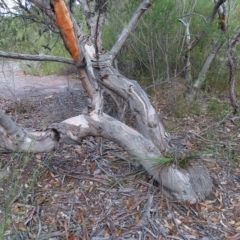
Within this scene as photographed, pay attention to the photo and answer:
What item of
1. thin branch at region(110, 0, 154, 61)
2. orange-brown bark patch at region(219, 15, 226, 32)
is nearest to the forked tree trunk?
thin branch at region(110, 0, 154, 61)

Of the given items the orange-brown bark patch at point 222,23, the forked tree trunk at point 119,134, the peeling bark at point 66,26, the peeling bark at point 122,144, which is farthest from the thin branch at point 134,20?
the peeling bark at point 122,144

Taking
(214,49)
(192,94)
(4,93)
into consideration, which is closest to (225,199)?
(192,94)

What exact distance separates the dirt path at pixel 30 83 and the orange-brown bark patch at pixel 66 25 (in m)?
2.33

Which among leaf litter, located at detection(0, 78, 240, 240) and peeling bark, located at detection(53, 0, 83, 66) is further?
peeling bark, located at detection(53, 0, 83, 66)

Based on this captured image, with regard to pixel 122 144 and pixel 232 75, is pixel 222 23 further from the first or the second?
pixel 122 144

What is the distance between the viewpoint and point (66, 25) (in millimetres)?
3391

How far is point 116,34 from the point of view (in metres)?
5.76

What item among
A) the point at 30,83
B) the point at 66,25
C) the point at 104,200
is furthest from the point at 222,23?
the point at 30,83

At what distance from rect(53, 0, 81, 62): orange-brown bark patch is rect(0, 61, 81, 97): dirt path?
2333 millimetres

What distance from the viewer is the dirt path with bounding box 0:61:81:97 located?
6.36 meters

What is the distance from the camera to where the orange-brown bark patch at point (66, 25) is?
3.30 meters

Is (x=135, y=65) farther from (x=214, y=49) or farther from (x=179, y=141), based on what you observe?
(x=179, y=141)

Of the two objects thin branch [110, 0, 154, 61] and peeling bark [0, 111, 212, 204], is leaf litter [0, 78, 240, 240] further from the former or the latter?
thin branch [110, 0, 154, 61]

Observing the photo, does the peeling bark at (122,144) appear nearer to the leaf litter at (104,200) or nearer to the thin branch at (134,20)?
the leaf litter at (104,200)
